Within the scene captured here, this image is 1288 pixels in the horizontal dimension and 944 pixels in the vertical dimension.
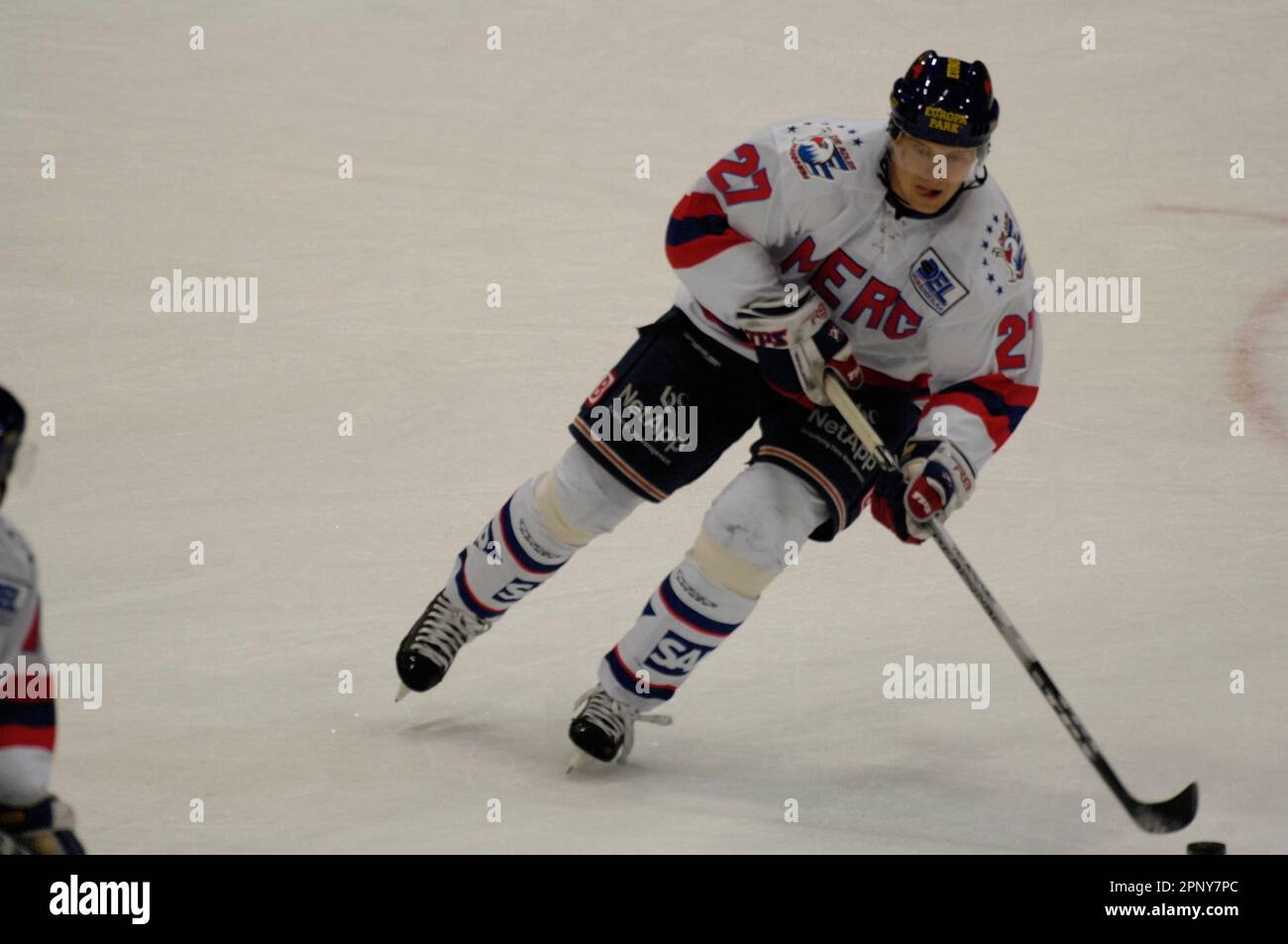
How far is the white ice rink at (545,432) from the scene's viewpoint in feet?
12.3

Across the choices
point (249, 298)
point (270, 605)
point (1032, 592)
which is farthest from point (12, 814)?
point (249, 298)

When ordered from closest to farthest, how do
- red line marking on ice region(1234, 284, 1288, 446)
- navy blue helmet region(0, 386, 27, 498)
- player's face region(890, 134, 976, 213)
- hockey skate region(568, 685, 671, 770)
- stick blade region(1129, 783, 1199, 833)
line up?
navy blue helmet region(0, 386, 27, 498)
stick blade region(1129, 783, 1199, 833)
player's face region(890, 134, 976, 213)
hockey skate region(568, 685, 671, 770)
red line marking on ice region(1234, 284, 1288, 446)

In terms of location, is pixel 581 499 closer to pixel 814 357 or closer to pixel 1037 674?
pixel 814 357

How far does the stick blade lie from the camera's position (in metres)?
3.36

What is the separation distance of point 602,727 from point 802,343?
0.84 meters

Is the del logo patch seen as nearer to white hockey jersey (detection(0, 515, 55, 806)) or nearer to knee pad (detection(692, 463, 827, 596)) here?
knee pad (detection(692, 463, 827, 596))

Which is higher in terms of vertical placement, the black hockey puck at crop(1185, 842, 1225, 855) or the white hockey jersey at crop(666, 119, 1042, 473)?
the white hockey jersey at crop(666, 119, 1042, 473)

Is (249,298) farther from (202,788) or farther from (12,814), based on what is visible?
(12,814)

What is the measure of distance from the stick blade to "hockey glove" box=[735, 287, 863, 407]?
94 centimetres

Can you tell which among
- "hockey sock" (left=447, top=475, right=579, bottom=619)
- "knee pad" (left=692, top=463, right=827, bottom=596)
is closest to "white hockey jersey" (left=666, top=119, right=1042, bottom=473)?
"knee pad" (left=692, top=463, right=827, bottom=596)

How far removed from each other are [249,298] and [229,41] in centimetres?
256

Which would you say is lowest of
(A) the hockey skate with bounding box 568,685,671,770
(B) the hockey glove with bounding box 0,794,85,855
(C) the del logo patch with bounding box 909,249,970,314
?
(A) the hockey skate with bounding box 568,685,671,770

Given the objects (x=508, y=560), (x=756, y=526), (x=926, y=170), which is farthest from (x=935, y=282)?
(x=508, y=560)

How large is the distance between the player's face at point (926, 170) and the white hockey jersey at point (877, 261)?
0.04 metres
